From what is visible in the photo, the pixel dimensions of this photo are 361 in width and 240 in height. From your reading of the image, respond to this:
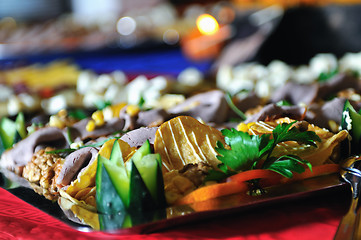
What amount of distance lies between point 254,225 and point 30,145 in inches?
29.0

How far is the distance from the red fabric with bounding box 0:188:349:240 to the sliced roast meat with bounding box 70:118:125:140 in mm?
327

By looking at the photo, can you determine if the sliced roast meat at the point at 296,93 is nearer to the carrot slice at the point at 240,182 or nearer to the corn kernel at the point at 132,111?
the corn kernel at the point at 132,111

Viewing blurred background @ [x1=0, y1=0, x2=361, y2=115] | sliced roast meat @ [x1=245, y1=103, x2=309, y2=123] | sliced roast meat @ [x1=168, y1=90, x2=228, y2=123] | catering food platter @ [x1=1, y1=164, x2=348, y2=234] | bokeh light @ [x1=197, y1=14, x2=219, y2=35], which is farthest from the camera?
bokeh light @ [x1=197, y1=14, x2=219, y2=35]

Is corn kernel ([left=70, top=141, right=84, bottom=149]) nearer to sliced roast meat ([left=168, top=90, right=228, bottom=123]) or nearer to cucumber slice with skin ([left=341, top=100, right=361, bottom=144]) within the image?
sliced roast meat ([left=168, top=90, right=228, bottom=123])

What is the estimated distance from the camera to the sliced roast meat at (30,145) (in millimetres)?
1376

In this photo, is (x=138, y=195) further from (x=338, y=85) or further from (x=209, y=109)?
(x=338, y=85)

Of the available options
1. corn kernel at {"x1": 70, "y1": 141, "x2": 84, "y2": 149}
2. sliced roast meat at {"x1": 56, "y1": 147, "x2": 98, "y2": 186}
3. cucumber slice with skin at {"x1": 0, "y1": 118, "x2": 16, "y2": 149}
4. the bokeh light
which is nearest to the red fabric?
sliced roast meat at {"x1": 56, "y1": 147, "x2": 98, "y2": 186}

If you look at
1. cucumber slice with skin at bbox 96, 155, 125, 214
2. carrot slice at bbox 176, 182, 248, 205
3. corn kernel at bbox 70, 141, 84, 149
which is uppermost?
corn kernel at bbox 70, 141, 84, 149

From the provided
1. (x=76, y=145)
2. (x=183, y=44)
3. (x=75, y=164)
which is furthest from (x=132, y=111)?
(x=183, y=44)

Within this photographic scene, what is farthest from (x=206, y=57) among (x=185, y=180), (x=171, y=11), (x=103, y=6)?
(x=103, y=6)

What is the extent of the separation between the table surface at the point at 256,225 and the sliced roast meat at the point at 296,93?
0.63 meters

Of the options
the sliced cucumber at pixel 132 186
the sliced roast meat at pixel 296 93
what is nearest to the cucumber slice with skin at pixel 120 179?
the sliced cucumber at pixel 132 186

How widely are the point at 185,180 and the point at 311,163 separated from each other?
312mm

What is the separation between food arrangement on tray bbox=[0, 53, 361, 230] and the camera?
0.92 metres
